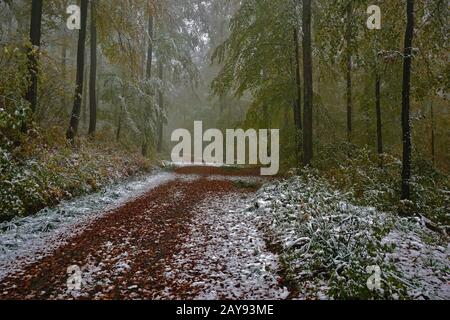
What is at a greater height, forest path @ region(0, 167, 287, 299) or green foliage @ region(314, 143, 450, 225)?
green foliage @ region(314, 143, 450, 225)

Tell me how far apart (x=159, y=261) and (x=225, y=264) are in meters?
1.08

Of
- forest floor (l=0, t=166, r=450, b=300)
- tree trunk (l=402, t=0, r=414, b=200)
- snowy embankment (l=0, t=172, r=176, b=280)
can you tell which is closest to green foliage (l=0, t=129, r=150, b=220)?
snowy embankment (l=0, t=172, r=176, b=280)

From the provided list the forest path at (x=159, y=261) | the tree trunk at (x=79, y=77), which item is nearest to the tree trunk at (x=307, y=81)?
the forest path at (x=159, y=261)

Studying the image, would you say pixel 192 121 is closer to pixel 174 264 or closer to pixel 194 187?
pixel 194 187

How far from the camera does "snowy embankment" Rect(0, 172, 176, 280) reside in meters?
5.95

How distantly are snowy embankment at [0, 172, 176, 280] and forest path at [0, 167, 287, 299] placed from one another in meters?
0.28

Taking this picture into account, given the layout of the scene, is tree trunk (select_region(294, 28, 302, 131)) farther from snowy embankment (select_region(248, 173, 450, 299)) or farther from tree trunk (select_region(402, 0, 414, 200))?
snowy embankment (select_region(248, 173, 450, 299))

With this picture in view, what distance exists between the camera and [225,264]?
18.6 ft

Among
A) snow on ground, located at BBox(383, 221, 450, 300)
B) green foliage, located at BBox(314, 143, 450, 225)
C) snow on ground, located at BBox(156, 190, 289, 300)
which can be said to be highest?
green foliage, located at BBox(314, 143, 450, 225)

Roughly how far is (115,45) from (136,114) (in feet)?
16.5

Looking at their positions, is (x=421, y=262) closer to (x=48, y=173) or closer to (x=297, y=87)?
(x=48, y=173)

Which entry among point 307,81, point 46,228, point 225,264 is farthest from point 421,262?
point 307,81
